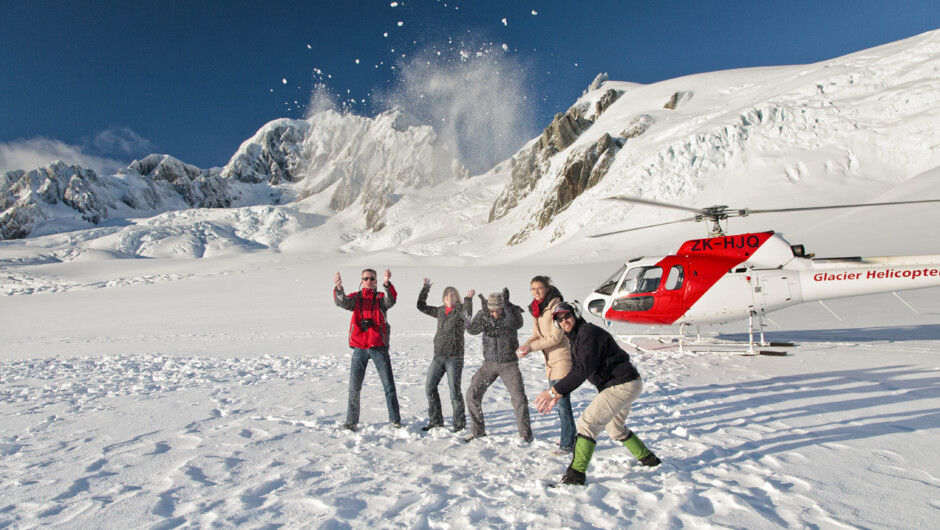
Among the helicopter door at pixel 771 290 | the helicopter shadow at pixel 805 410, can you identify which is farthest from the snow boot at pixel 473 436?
the helicopter door at pixel 771 290

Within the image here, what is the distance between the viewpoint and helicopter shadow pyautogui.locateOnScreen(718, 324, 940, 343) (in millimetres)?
9602

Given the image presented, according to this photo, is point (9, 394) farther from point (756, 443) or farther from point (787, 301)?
point (787, 301)

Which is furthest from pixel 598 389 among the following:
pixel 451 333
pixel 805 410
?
pixel 805 410

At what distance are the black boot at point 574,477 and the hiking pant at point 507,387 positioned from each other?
97 centimetres

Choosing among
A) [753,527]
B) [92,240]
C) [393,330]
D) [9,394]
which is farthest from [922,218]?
[92,240]

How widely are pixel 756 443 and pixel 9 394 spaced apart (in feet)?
34.8

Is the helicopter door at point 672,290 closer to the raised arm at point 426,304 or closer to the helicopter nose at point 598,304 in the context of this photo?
the helicopter nose at point 598,304

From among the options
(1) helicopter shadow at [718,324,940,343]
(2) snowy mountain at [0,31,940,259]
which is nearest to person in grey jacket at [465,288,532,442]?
(1) helicopter shadow at [718,324,940,343]

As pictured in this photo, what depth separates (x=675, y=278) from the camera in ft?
29.9

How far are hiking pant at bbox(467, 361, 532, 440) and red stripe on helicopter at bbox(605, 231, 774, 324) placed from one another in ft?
18.3

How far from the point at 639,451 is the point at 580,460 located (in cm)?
61

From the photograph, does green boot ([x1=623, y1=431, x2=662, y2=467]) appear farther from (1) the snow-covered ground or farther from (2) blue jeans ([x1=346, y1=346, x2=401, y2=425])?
(2) blue jeans ([x1=346, y1=346, x2=401, y2=425])

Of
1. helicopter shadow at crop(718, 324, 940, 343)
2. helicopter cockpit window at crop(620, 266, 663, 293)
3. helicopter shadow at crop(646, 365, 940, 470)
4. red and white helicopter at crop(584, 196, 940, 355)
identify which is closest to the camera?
helicopter shadow at crop(646, 365, 940, 470)

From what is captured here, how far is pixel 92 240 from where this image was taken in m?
87.9
